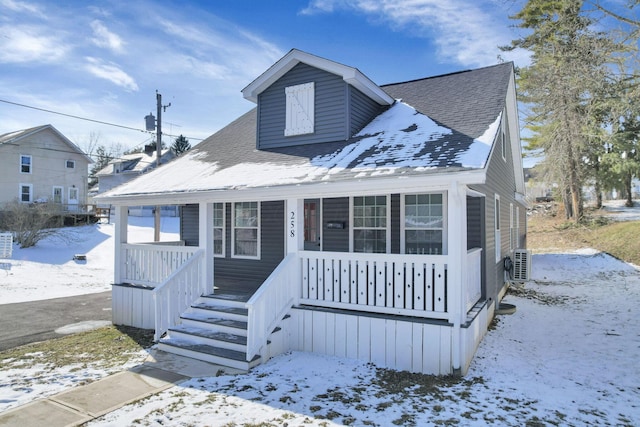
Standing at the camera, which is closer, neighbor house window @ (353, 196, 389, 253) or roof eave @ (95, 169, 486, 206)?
roof eave @ (95, 169, 486, 206)

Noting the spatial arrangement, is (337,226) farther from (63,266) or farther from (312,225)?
(63,266)

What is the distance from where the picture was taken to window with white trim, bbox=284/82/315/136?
346 inches

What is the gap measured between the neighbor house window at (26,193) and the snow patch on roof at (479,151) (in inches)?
1277

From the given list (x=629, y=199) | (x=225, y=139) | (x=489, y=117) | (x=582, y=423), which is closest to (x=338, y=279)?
(x=582, y=423)

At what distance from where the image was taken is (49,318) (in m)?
8.83

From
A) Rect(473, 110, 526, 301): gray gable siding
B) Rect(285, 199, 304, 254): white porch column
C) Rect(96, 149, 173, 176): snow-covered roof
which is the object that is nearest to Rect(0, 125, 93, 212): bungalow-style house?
Rect(96, 149, 173, 176): snow-covered roof

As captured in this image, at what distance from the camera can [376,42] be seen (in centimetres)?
1262

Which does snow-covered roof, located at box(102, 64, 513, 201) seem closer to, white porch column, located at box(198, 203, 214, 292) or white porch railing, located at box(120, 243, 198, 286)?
white porch column, located at box(198, 203, 214, 292)

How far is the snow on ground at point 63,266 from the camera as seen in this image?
1232cm

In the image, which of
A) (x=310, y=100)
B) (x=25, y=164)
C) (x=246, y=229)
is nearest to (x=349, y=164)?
(x=310, y=100)

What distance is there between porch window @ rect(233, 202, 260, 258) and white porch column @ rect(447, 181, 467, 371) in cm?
513

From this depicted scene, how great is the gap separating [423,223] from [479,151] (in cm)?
215

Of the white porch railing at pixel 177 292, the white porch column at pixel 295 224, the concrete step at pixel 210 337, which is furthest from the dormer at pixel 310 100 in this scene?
the concrete step at pixel 210 337

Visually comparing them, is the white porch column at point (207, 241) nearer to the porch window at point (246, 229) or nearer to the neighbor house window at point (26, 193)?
the porch window at point (246, 229)
